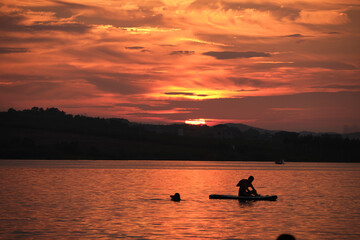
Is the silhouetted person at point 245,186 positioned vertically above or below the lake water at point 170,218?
above

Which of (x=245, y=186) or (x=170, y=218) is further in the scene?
(x=245, y=186)

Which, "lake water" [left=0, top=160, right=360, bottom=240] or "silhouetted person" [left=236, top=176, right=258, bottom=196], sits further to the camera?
"silhouetted person" [left=236, top=176, right=258, bottom=196]

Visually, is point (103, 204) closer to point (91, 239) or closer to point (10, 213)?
point (10, 213)

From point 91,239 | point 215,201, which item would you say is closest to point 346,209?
point 215,201

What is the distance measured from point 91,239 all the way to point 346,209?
27963 millimetres

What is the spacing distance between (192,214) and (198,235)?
38.3ft

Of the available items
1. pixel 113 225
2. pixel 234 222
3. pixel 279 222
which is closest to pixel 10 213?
pixel 113 225

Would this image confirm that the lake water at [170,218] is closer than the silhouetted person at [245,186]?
Yes

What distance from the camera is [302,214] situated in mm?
45625

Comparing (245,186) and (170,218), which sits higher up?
(245,186)

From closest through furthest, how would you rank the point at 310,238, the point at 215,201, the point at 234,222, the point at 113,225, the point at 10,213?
the point at 310,238
the point at 113,225
the point at 234,222
the point at 10,213
the point at 215,201

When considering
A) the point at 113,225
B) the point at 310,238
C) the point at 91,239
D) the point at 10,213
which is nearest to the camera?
the point at 91,239

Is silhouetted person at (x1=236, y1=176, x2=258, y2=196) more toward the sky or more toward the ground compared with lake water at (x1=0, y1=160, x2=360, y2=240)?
more toward the sky

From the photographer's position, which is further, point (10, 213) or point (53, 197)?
point (53, 197)
